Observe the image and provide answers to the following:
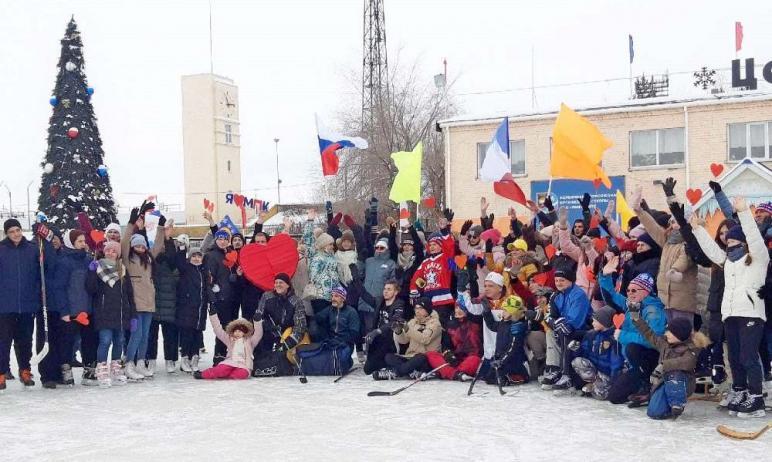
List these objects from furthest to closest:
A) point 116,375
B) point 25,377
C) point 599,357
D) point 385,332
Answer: point 385,332
point 116,375
point 25,377
point 599,357

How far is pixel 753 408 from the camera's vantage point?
6.78m

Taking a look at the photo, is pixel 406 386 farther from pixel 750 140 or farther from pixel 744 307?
pixel 750 140

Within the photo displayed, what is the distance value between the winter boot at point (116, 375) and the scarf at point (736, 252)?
6795 mm

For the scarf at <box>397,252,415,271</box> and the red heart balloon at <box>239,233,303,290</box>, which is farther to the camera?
the scarf at <box>397,252,415,271</box>

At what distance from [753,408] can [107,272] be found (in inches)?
274

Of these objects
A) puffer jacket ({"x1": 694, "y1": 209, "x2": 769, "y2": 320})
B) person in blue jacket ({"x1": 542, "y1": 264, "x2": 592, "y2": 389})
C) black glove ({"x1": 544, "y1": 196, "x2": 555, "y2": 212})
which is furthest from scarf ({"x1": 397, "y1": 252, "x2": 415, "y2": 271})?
puffer jacket ({"x1": 694, "y1": 209, "x2": 769, "y2": 320})

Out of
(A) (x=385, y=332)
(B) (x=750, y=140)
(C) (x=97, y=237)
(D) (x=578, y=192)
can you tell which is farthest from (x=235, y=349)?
(B) (x=750, y=140)

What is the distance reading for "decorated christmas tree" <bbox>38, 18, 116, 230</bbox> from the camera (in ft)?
59.1

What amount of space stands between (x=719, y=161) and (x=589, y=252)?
17405 mm

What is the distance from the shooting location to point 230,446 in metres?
6.09

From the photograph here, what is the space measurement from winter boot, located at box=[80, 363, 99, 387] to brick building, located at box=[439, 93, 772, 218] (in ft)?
58.8

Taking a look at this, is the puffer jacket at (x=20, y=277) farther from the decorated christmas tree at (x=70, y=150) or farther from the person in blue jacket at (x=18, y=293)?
the decorated christmas tree at (x=70, y=150)

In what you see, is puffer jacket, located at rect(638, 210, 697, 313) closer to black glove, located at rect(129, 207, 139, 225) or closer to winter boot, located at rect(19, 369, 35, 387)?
black glove, located at rect(129, 207, 139, 225)

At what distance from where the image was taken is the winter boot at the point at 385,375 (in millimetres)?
9109
